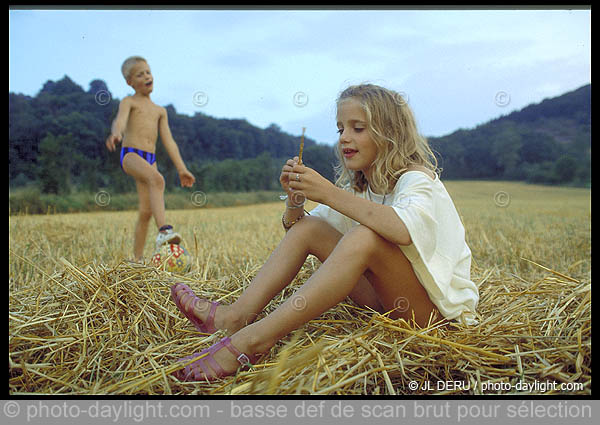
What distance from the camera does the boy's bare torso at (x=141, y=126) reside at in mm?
3143

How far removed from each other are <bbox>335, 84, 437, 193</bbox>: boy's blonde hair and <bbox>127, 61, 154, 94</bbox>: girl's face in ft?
6.41

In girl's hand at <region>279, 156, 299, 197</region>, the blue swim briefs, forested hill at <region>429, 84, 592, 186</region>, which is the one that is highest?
forested hill at <region>429, 84, 592, 186</region>

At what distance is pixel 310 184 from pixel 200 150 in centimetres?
882

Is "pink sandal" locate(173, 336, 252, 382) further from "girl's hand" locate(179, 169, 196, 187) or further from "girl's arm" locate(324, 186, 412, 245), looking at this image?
"girl's hand" locate(179, 169, 196, 187)

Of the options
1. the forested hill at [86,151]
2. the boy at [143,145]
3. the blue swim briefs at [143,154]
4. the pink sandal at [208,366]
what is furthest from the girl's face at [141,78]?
the forested hill at [86,151]

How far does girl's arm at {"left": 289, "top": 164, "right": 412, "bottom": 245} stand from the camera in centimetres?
136

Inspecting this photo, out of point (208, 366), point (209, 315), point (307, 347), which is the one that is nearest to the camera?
point (208, 366)

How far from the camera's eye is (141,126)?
3152mm

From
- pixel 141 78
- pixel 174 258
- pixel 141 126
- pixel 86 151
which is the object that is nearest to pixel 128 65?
pixel 141 78

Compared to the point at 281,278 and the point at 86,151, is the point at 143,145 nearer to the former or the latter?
the point at 281,278

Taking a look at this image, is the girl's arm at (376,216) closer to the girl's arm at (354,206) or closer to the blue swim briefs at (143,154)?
the girl's arm at (354,206)

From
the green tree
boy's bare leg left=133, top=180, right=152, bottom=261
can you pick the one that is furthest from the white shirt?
the green tree
